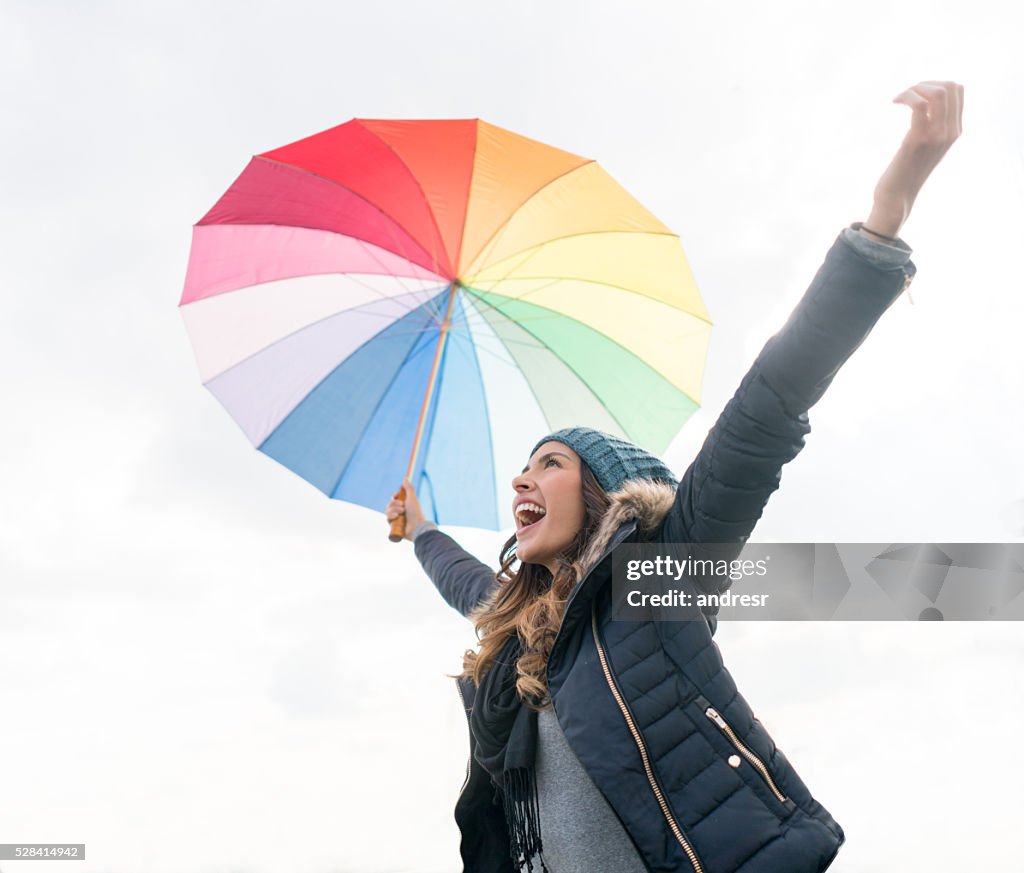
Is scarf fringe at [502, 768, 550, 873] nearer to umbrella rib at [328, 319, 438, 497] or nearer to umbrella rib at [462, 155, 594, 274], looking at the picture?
umbrella rib at [328, 319, 438, 497]

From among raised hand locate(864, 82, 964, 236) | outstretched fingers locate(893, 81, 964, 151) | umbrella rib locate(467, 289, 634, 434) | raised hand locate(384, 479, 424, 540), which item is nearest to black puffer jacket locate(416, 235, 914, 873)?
raised hand locate(864, 82, 964, 236)

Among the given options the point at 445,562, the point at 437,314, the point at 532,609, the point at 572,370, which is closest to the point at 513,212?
the point at 437,314

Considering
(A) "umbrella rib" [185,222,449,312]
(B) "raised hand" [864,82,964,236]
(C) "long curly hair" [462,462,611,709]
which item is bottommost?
(C) "long curly hair" [462,462,611,709]

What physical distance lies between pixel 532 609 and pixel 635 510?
0.57m

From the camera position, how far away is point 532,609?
8.68 ft

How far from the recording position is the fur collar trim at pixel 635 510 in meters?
2.33

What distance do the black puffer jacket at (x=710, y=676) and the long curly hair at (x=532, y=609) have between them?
0.15 metres

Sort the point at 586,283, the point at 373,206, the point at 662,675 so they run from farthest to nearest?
the point at 586,283, the point at 373,206, the point at 662,675

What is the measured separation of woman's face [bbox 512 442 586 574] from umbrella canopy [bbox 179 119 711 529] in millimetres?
1764

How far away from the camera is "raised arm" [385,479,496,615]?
143 inches

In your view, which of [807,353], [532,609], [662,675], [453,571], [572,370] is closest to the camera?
[807,353]

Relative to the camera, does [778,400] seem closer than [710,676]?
Yes

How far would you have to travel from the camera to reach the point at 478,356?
4.83 meters

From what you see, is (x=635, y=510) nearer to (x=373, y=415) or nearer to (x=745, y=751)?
(x=745, y=751)
